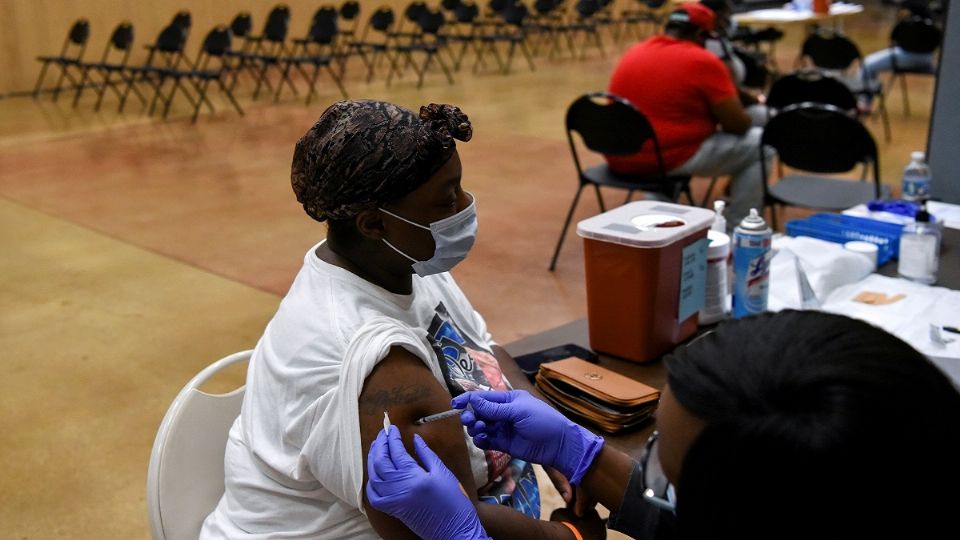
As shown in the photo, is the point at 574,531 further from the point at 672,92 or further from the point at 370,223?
the point at 672,92

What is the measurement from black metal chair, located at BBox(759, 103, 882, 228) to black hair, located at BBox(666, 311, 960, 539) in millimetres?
3169

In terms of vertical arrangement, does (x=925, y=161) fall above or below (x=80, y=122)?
above

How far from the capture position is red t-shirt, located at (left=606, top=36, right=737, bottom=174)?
433cm

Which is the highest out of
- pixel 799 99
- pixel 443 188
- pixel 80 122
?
pixel 443 188

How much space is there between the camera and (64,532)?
8.86 ft

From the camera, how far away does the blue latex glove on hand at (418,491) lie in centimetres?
123

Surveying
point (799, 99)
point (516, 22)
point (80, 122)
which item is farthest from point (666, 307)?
point (516, 22)

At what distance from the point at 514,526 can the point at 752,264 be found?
80 cm

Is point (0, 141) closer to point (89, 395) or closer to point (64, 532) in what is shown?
point (89, 395)

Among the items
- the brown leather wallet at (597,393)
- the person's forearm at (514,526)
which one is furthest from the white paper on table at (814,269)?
the person's forearm at (514,526)

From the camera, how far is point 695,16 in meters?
4.35

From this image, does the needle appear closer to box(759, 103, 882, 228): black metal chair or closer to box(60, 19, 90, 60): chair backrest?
box(759, 103, 882, 228): black metal chair

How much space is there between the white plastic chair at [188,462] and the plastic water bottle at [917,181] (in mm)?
1872

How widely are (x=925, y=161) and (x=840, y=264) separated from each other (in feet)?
3.38
